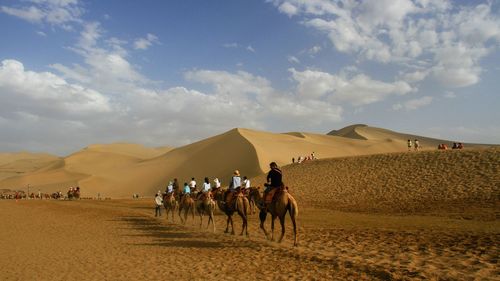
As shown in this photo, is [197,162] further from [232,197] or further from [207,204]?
[232,197]

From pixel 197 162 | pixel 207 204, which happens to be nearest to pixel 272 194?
pixel 207 204

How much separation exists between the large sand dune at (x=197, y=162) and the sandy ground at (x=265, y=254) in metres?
46.5

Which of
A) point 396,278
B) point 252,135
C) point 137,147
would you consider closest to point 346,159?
point 396,278

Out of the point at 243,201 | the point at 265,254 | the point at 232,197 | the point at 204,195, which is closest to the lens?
the point at 265,254

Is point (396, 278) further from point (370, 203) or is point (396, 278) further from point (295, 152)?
point (295, 152)

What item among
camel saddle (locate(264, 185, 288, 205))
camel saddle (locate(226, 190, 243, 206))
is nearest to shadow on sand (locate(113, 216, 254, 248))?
camel saddle (locate(226, 190, 243, 206))

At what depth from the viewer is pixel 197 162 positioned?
80.4m

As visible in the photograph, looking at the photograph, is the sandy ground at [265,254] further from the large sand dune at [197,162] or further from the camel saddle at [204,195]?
the large sand dune at [197,162]

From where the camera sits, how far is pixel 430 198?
91.8 ft

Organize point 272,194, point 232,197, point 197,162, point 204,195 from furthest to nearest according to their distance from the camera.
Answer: point 197,162 → point 204,195 → point 232,197 → point 272,194

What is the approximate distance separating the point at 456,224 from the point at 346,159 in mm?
26237

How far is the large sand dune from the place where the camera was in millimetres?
73312

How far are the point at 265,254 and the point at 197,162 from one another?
225 ft

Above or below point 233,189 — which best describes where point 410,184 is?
below
